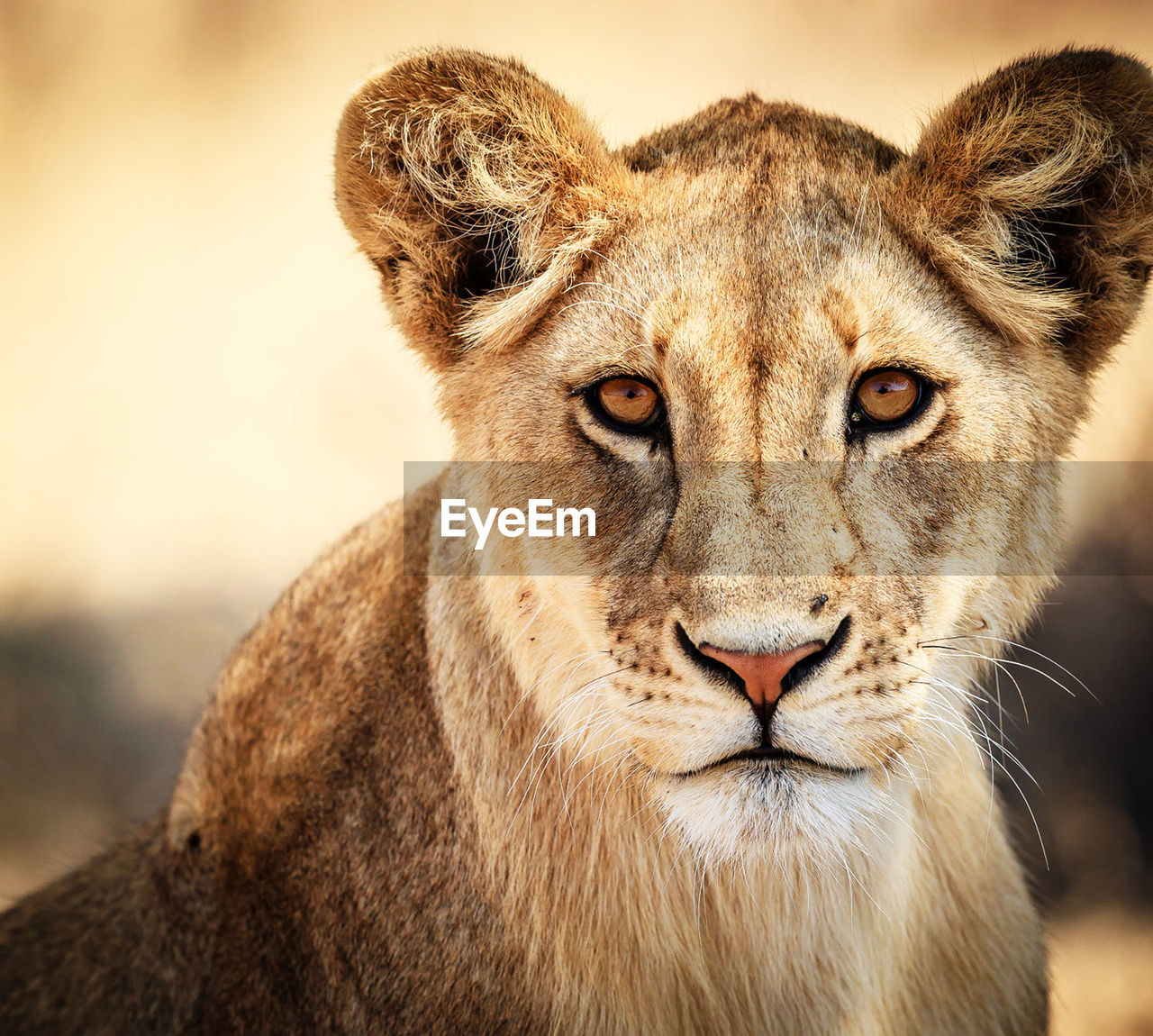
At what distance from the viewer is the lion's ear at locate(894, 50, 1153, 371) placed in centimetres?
167

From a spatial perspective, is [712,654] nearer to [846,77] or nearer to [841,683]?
[841,683]

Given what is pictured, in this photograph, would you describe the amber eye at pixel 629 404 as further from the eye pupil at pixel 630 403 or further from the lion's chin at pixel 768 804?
the lion's chin at pixel 768 804

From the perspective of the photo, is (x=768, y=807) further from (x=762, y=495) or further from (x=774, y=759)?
(x=762, y=495)

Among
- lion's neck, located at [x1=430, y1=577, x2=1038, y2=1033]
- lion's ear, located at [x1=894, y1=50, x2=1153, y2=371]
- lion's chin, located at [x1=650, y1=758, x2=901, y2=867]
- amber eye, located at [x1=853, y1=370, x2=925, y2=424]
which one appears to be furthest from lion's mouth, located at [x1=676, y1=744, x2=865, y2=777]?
lion's ear, located at [x1=894, y1=50, x2=1153, y2=371]

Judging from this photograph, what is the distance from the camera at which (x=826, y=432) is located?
1.57m

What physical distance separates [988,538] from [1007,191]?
542 mm

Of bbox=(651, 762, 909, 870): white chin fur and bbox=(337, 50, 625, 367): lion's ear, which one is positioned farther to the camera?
bbox=(337, 50, 625, 367): lion's ear

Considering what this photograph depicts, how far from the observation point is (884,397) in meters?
1.61

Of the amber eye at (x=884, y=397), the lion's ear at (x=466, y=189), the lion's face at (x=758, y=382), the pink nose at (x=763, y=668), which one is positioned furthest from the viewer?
the lion's ear at (x=466, y=189)

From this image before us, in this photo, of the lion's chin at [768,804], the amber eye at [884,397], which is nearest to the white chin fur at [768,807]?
the lion's chin at [768,804]

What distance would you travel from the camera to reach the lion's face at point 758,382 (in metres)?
1.46

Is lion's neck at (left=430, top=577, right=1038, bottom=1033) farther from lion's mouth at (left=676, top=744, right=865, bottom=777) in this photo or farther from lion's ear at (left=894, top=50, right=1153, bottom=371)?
lion's ear at (left=894, top=50, right=1153, bottom=371)

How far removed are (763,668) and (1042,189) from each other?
942mm

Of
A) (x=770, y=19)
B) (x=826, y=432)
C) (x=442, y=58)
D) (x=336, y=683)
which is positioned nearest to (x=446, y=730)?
(x=336, y=683)
